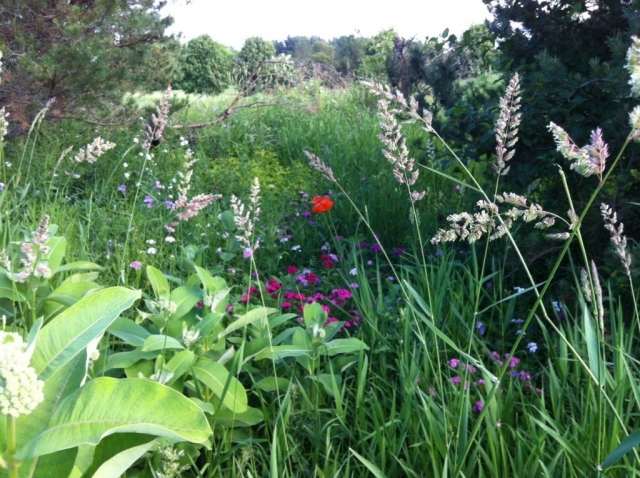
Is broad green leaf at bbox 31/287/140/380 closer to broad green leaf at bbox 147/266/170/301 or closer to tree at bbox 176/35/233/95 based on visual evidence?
broad green leaf at bbox 147/266/170/301

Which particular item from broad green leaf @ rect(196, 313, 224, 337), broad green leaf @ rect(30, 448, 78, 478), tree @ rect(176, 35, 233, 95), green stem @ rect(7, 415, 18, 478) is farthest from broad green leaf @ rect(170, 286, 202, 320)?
tree @ rect(176, 35, 233, 95)

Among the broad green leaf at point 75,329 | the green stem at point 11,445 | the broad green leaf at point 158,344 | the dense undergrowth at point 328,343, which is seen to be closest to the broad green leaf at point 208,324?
the dense undergrowth at point 328,343

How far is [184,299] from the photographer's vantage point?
2.04 m

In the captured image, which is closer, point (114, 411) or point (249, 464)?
point (114, 411)

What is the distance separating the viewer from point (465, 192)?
3.42 m

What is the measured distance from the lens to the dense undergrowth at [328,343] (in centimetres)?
122

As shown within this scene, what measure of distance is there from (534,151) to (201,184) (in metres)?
2.57

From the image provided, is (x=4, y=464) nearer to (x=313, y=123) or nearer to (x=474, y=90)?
(x=474, y=90)

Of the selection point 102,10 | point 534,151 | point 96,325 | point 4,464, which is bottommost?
point 4,464

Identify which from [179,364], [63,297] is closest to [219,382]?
[179,364]

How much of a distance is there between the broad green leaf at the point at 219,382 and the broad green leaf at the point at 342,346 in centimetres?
32

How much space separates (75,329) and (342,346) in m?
0.86

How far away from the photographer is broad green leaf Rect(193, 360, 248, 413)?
1.66 meters

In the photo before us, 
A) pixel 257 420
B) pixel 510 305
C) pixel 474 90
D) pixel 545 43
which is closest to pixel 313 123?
pixel 474 90
